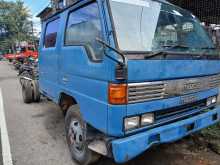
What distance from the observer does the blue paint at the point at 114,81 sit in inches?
104

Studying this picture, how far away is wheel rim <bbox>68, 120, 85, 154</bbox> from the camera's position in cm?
346

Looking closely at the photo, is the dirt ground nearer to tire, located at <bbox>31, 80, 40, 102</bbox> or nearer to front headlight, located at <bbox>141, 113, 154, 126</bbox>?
front headlight, located at <bbox>141, 113, 154, 126</bbox>

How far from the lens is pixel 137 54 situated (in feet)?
9.00

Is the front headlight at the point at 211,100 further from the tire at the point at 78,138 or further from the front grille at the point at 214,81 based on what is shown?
the tire at the point at 78,138

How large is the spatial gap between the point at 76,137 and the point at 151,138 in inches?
48.2

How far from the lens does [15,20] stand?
53844 mm

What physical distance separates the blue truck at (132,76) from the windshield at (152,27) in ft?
0.04

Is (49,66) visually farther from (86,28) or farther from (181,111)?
(181,111)

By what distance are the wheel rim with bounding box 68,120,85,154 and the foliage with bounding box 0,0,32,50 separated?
173 ft

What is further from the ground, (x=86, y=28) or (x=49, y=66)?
(x=86, y=28)

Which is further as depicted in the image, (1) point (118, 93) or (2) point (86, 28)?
(2) point (86, 28)

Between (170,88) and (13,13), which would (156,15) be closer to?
(170,88)

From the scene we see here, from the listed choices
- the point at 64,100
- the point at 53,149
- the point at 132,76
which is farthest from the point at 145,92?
the point at 53,149

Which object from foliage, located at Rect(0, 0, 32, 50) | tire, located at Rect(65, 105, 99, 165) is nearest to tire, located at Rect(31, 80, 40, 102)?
tire, located at Rect(65, 105, 99, 165)
